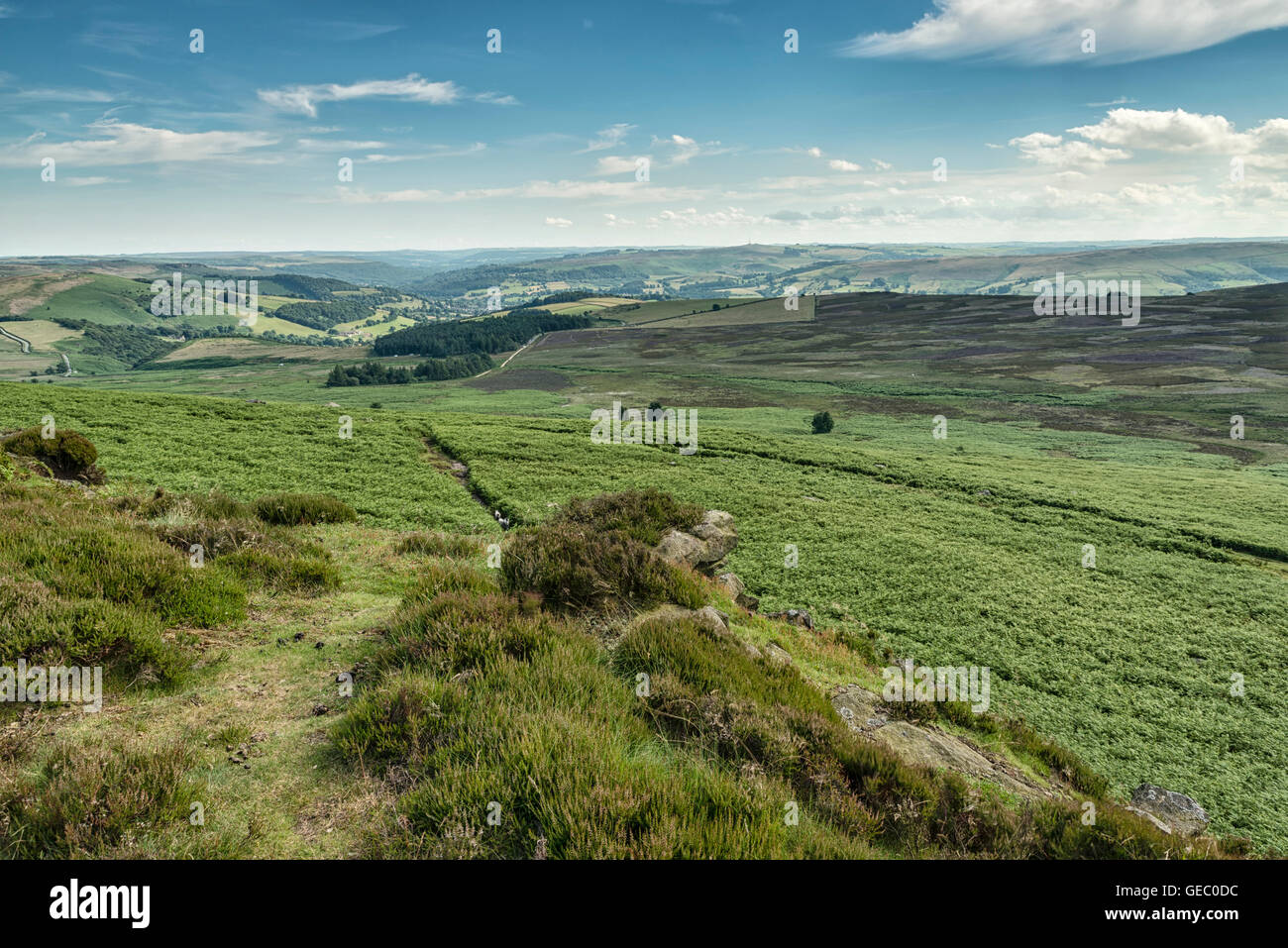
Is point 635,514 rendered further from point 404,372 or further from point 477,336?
point 477,336

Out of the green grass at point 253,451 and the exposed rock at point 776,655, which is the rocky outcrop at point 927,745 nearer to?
the exposed rock at point 776,655

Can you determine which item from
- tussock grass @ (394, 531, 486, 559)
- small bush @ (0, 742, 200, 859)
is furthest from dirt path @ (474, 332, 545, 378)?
small bush @ (0, 742, 200, 859)

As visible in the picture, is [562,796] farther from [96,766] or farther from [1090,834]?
[1090,834]

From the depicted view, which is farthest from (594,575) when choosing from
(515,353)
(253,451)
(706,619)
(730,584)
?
(515,353)

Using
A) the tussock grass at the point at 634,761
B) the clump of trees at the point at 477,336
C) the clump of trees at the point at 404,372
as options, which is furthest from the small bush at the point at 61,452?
the clump of trees at the point at 477,336
